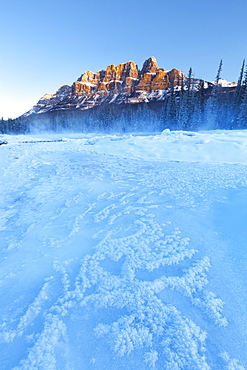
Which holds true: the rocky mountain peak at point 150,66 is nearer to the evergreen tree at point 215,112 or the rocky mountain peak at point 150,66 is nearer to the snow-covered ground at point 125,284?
the evergreen tree at point 215,112

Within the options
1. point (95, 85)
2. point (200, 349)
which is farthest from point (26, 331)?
point (95, 85)

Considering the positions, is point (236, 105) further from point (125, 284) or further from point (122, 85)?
point (122, 85)

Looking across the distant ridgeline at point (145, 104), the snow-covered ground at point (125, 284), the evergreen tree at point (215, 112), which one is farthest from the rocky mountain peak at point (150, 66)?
the snow-covered ground at point (125, 284)

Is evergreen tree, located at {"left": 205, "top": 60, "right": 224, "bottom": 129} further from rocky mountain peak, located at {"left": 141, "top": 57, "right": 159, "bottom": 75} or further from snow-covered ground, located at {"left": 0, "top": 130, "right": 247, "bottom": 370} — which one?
rocky mountain peak, located at {"left": 141, "top": 57, "right": 159, "bottom": 75}

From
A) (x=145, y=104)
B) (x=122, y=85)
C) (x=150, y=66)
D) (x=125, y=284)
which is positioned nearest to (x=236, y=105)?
(x=125, y=284)

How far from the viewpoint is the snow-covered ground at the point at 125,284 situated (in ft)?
4.15

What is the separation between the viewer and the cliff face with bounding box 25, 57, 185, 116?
159788mm

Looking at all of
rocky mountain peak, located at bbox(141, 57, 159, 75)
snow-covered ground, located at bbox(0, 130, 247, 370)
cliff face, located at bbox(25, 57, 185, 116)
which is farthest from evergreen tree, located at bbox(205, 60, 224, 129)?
rocky mountain peak, located at bbox(141, 57, 159, 75)

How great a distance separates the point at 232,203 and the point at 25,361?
11.9ft

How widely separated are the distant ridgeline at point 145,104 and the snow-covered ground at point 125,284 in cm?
3085

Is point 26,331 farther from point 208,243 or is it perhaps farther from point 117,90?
point 117,90

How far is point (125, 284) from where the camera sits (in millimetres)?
1812

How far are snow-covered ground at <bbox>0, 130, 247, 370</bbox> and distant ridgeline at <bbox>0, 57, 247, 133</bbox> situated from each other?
3085 cm

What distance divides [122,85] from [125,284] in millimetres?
201017
